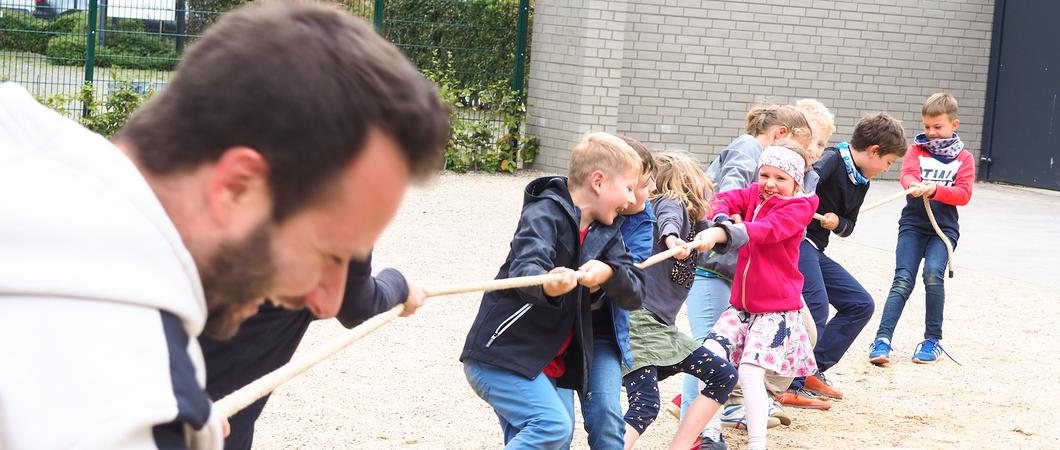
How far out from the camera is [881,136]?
645cm

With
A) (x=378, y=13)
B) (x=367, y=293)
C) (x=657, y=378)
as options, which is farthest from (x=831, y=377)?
(x=378, y=13)

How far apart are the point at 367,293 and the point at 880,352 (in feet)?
16.1

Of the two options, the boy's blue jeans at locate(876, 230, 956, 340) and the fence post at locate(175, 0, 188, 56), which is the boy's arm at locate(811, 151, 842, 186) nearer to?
the boy's blue jeans at locate(876, 230, 956, 340)

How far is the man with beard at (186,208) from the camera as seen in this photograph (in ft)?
3.08

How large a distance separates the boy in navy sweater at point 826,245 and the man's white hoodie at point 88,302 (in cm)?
539

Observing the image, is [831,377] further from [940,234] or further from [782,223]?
[782,223]

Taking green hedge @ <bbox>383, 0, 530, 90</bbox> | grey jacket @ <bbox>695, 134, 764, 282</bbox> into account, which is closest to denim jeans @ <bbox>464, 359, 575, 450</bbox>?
grey jacket @ <bbox>695, 134, 764, 282</bbox>

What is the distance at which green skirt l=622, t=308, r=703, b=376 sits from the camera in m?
4.64

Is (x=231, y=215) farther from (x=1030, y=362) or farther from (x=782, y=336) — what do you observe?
(x=1030, y=362)

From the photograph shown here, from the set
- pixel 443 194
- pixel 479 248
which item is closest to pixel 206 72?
pixel 479 248

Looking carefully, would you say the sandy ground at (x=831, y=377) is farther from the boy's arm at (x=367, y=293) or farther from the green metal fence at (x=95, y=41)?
the green metal fence at (x=95, y=41)

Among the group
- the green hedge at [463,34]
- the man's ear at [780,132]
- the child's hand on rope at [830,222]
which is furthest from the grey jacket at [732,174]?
the green hedge at [463,34]

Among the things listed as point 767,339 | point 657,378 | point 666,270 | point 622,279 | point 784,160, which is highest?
point 784,160

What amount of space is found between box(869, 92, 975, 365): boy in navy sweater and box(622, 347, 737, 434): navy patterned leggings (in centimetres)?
262
